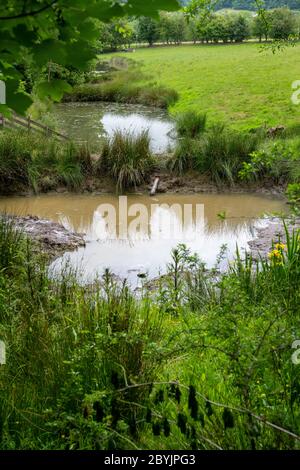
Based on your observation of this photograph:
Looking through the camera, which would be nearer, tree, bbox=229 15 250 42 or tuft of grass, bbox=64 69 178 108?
tuft of grass, bbox=64 69 178 108

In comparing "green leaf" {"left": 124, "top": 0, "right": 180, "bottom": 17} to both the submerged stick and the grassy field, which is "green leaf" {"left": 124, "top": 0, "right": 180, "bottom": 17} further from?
the grassy field

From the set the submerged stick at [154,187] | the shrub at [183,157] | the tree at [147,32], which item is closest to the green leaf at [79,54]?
the submerged stick at [154,187]

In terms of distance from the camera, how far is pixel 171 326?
163 inches

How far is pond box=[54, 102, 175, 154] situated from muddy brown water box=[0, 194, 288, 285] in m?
5.14

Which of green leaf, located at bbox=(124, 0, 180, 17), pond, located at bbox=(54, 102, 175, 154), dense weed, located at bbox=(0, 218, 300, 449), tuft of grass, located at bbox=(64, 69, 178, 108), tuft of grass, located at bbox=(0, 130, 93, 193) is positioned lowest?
dense weed, located at bbox=(0, 218, 300, 449)

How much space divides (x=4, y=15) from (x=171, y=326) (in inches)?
118

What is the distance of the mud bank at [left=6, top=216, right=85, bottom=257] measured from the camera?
881 centimetres

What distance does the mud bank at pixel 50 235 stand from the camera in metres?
8.81

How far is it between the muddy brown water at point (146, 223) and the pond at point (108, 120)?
514 cm

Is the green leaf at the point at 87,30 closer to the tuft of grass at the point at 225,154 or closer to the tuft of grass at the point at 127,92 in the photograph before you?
the tuft of grass at the point at 225,154

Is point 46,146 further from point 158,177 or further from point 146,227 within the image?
point 146,227

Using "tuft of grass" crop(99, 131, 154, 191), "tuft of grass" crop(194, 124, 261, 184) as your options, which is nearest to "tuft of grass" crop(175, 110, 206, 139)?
"tuft of grass" crop(194, 124, 261, 184)

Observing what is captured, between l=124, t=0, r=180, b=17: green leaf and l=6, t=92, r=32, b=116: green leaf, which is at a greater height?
l=124, t=0, r=180, b=17: green leaf

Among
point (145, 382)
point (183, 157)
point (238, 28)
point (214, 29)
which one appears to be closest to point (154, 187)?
point (183, 157)
